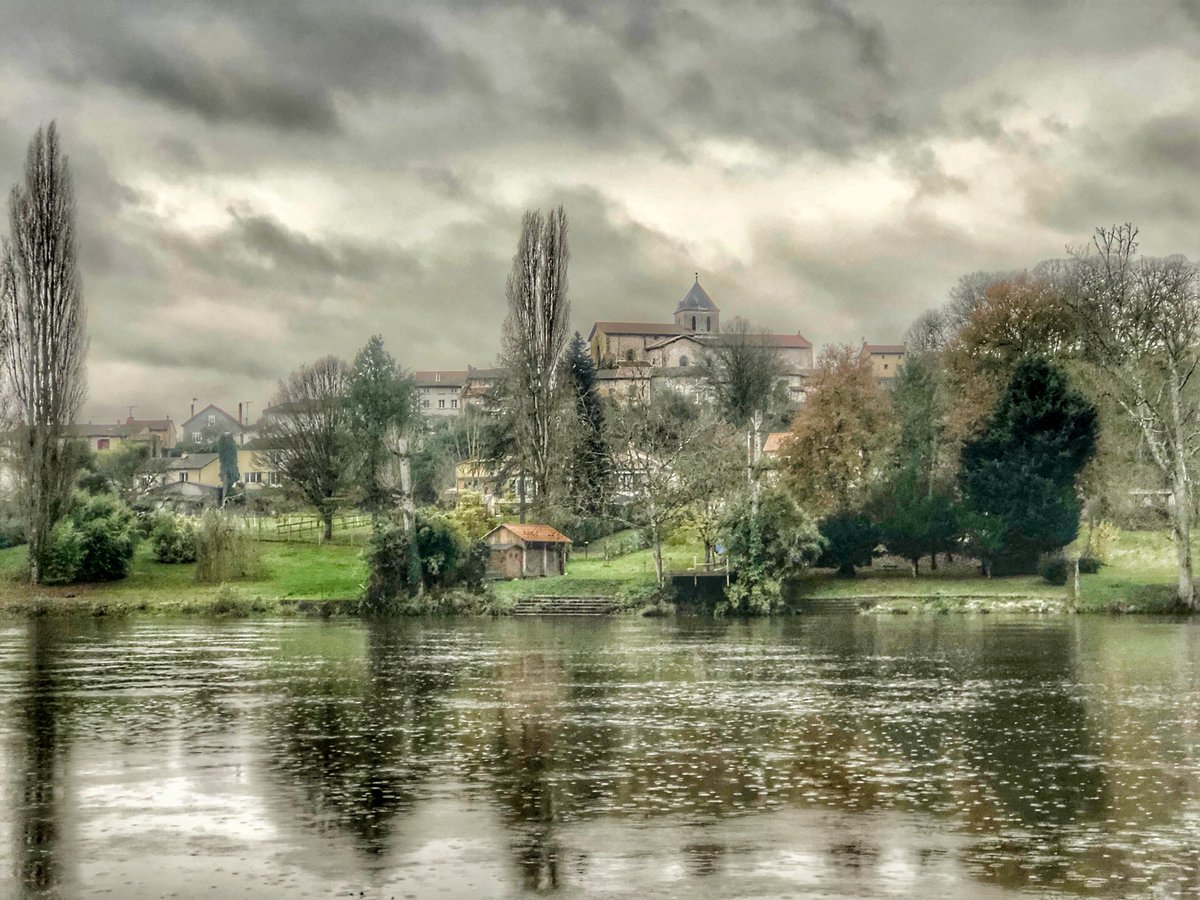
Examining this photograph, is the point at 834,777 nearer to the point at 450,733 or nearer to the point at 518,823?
the point at 518,823

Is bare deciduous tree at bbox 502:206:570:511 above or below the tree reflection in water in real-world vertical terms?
above

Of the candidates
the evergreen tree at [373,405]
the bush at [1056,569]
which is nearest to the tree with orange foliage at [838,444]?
the bush at [1056,569]

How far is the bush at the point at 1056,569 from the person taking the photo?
201ft

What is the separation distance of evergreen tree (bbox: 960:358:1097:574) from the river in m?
27.7

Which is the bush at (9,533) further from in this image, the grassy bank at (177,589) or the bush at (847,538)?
the bush at (847,538)

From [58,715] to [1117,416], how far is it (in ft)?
176

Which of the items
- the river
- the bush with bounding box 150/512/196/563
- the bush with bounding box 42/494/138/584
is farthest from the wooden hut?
the river

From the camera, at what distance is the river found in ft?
40.4

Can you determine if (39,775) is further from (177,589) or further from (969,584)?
(969,584)

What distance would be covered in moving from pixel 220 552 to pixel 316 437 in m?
19.9

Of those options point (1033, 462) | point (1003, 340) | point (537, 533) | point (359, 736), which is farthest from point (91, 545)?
point (359, 736)

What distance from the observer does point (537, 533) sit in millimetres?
69812

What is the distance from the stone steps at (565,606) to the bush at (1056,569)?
18352mm

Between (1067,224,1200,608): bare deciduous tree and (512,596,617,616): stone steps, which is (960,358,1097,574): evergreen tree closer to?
(1067,224,1200,608): bare deciduous tree
